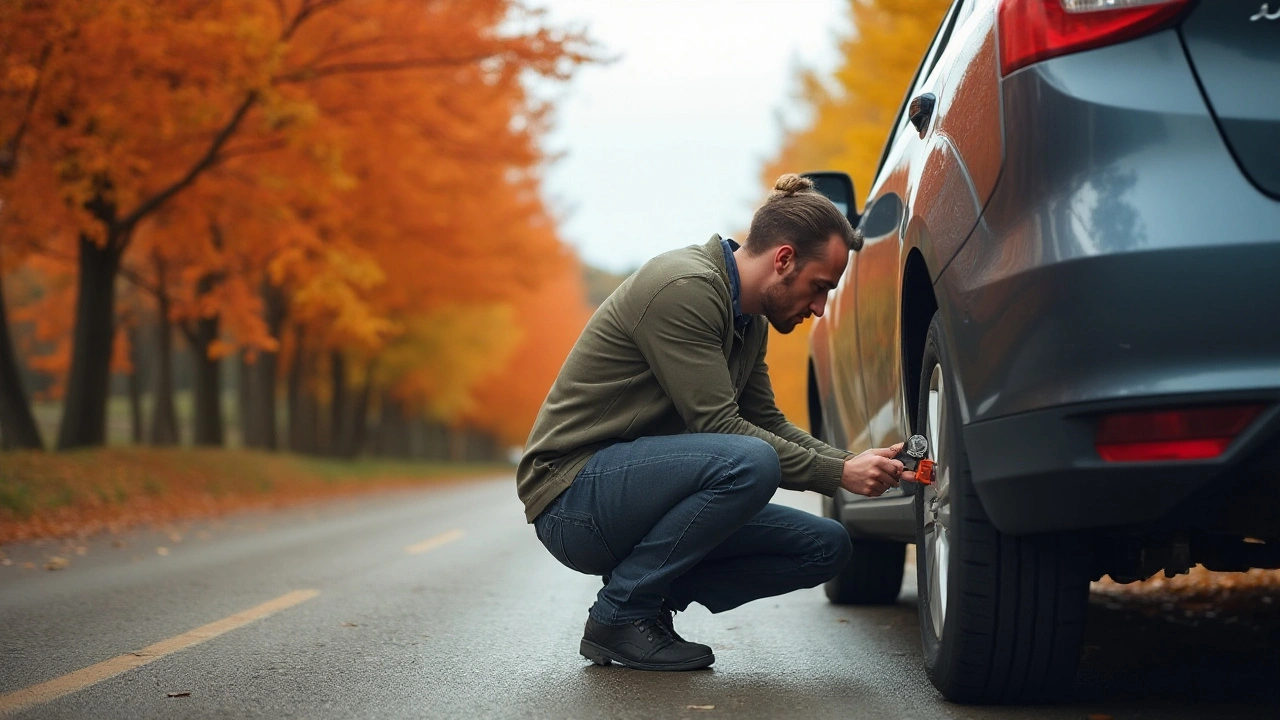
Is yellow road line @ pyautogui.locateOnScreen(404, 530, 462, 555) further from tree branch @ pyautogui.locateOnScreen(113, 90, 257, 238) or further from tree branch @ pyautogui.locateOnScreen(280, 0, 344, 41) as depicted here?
tree branch @ pyautogui.locateOnScreen(280, 0, 344, 41)

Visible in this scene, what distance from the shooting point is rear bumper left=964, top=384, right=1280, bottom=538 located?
89.9 inches

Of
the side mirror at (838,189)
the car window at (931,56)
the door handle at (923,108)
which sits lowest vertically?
the side mirror at (838,189)

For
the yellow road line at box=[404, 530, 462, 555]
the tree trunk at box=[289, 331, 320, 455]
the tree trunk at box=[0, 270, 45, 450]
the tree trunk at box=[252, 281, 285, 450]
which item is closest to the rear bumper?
the yellow road line at box=[404, 530, 462, 555]

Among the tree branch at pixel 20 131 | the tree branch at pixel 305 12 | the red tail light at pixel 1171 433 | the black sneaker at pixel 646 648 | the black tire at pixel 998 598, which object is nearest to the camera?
the red tail light at pixel 1171 433

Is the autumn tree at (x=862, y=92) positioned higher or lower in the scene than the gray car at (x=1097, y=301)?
higher

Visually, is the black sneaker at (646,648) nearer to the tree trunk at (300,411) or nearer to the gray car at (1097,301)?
the gray car at (1097,301)

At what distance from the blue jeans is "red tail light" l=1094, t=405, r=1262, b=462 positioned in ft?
4.39

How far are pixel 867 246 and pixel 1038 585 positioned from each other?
161 centimetres

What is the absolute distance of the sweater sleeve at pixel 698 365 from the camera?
361cm

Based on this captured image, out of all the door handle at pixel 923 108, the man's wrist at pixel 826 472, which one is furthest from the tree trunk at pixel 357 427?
the door handle at pixel 923 108

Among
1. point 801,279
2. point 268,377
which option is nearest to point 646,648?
point 801,279

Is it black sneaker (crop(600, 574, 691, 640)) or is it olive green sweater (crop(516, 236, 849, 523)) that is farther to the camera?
black sneaker (crop(600, 574, 691, 640))

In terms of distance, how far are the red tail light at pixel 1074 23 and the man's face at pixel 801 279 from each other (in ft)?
3.68

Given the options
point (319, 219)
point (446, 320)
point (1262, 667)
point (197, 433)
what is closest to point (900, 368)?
point (1262, 667)
